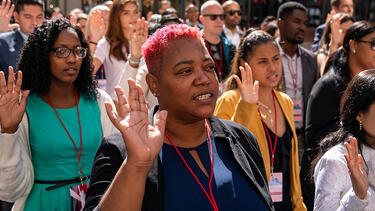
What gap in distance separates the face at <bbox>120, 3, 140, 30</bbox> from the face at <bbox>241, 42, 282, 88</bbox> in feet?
7.27

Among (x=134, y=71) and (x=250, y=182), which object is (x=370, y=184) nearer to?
(x=250, y=182)

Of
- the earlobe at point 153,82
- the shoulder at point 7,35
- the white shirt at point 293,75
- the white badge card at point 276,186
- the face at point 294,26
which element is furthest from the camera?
the face at point 294,26

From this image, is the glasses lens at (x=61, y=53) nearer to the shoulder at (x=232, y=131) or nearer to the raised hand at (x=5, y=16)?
the shoulder at (x=232, y=131)

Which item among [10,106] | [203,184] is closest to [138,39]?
[10,106]

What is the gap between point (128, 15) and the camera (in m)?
5.60

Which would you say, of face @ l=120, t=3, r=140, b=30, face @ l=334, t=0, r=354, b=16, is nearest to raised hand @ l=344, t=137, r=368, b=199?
face @ l=120, t=3, r=140, b=30

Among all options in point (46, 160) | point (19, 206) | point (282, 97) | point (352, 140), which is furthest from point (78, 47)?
point (352, 140)

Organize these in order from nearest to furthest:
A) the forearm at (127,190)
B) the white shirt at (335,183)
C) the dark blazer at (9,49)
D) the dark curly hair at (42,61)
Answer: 1. the forearm at (127,190)
2. the white shirt at (335,183)
3. the dark curly hair at (42,61)
4. the dark blazer at (9,49)

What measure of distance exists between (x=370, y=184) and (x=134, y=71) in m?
2.17

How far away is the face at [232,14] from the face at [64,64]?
17.5ft

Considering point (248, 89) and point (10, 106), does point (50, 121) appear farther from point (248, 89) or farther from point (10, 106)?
point (248, 89)

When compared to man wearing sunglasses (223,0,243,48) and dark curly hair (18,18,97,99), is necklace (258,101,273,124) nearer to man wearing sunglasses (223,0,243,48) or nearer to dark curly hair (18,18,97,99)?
dark curly hair (18,18,97,99)

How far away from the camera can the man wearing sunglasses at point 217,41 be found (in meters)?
5.72

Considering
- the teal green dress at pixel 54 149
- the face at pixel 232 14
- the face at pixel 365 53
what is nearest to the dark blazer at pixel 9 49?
the teal green dress at pixel 54 149
